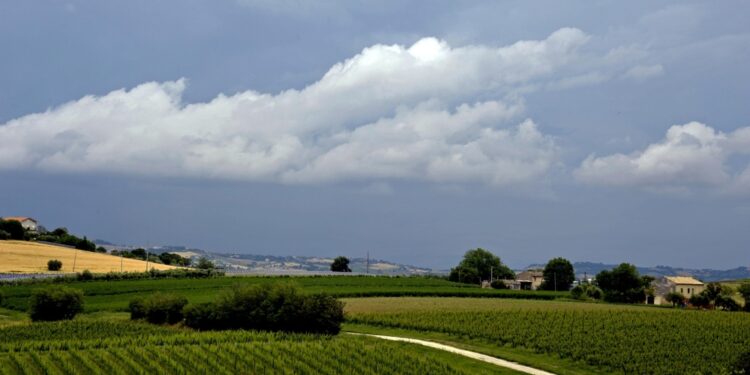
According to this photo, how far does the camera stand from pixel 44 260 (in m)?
121

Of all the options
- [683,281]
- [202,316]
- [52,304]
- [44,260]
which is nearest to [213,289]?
[52,304]

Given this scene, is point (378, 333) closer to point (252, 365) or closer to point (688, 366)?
point (252, 365)

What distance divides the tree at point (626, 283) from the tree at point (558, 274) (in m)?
25.2

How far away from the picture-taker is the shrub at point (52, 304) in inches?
2404

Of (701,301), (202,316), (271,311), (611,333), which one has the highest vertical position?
(701,301)

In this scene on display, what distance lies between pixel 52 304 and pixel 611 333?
145 feet

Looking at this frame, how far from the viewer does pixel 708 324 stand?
58125 millimetres

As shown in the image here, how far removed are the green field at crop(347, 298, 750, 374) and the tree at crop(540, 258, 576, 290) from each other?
289 ft

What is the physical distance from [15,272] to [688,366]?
94917 mm

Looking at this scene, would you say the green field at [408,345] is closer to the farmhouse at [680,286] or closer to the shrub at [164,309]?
the shrub at [164,309]

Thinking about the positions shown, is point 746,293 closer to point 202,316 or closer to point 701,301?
point 701,301

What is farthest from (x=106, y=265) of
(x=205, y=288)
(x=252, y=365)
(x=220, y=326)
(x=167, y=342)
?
(x=252, y=365)

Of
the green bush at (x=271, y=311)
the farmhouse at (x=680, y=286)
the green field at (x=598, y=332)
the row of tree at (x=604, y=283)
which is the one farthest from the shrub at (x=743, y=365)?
the farmhouse at (x=680, y=286)

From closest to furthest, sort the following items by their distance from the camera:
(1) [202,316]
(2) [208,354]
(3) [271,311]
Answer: (2) [208,354]
(3) [271,311]
(1) [202,316]
